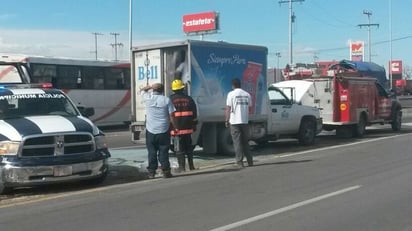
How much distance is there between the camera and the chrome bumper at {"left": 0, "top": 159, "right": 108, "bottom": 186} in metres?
9.98

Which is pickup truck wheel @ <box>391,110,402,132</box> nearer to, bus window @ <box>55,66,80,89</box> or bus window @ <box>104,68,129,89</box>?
bus window @ <box>104,68,129,89</box>

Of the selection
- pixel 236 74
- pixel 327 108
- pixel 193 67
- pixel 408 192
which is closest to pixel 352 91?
pixel 327 108

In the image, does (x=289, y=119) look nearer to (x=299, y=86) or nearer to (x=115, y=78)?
(x=299, y=86)

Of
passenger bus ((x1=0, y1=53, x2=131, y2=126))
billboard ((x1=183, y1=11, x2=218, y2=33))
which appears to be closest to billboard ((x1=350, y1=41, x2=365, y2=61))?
billboard ((x1=183, y1=11, x2=218, y2=33))

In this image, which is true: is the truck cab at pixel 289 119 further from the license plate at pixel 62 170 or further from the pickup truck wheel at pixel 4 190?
the pickup truck wheel at pixel 4 190

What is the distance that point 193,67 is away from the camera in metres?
14.7

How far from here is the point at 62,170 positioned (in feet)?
33.8

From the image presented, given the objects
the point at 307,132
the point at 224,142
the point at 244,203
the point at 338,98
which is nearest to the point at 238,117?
the point at 224,142

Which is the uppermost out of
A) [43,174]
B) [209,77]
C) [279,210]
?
[209,77]

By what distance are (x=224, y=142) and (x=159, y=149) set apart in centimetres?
403

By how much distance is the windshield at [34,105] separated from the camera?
11.4 m

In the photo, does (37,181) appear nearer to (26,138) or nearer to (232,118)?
(26,138)

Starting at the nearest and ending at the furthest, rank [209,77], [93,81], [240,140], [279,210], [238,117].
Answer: [279,210], [238,117], [240,140], [209,77], [93,81]

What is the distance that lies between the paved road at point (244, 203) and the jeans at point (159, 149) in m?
0.33
